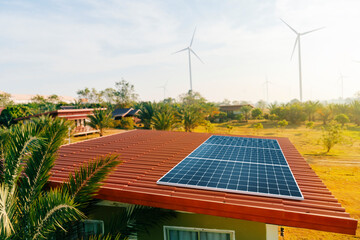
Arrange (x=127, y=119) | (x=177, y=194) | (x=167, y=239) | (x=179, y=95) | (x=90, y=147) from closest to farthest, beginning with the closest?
(x=177, y=194) → (x=167, y=239) → (x=90, y=147) → (x=127, y=119) → (x=179, y=95)

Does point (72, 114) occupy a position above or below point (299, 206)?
above

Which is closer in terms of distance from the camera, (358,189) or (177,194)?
(177,194)

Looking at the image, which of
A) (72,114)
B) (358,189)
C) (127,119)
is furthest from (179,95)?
(358,189)

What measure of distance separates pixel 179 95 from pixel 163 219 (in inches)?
4196

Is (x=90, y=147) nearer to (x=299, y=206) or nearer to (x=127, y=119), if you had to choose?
(x=299, y=206)

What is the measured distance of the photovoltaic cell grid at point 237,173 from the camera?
5441 mm

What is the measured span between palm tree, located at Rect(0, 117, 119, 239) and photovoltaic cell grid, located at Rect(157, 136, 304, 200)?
1976 millimetres

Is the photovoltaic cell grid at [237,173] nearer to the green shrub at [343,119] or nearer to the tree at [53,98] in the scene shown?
the green shrub at [343,119]

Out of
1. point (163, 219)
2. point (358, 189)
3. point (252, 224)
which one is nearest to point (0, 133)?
point (163, 219)

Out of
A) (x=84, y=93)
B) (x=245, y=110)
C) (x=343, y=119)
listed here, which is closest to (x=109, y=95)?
(x=84, y=93)

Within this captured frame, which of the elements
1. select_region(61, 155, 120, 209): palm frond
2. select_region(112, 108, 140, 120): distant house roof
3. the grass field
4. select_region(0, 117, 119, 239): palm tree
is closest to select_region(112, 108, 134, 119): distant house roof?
select_region(112, 108, 140, 120): distant house roof

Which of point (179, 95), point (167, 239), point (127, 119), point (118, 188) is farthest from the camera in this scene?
point (179, 95)

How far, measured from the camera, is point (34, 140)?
5.48 metres

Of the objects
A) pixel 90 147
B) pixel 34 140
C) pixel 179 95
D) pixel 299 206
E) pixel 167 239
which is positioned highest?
pixel 179 95
